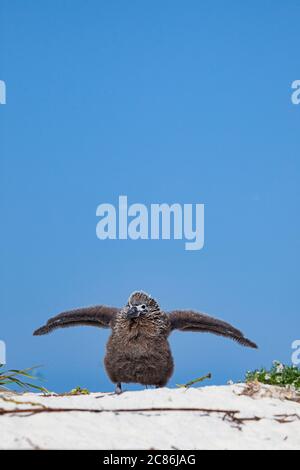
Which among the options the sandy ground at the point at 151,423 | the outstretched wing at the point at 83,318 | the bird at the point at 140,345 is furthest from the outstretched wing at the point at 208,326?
the sandy ground at the point at 151,423

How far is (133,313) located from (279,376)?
1.38 m

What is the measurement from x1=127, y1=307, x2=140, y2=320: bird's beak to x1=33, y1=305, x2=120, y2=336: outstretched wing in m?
0.49

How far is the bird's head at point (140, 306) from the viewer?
589 cm

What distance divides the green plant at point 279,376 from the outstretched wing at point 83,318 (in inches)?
51.9

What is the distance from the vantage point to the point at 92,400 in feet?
15.4

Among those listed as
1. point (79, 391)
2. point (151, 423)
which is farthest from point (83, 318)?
point (151, 423)

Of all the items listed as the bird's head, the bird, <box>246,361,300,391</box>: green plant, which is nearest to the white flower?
<box>246,361,300,391</box>: green plant

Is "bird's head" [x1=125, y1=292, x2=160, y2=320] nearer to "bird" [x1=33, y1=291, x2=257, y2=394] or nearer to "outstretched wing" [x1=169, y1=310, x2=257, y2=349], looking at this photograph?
"bird" [x1=33, y1=291, x2=257, y2=394]

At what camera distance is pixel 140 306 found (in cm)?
594

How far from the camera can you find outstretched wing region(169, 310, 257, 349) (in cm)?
645

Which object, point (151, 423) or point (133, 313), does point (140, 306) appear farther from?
point (151, 423)
